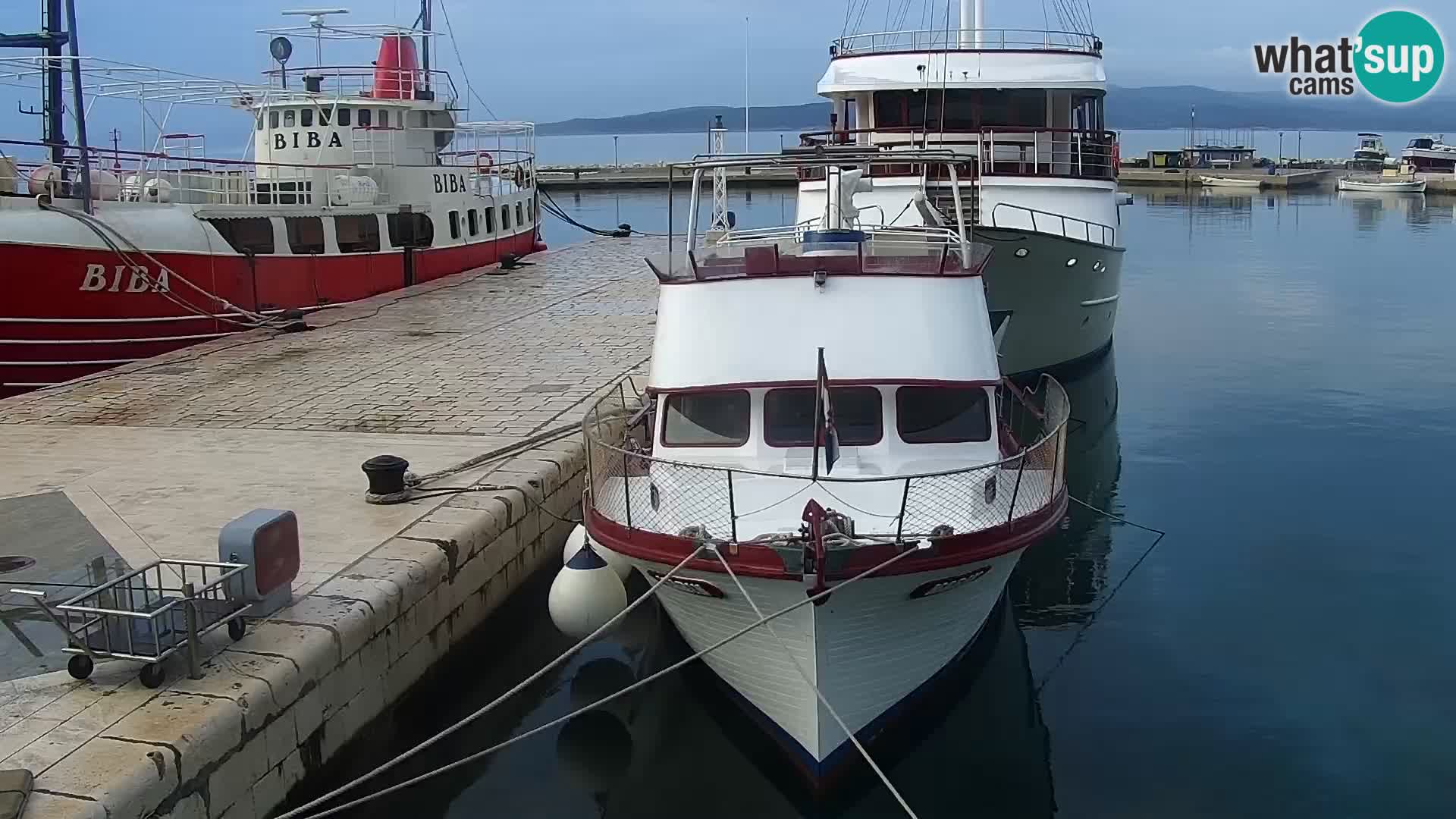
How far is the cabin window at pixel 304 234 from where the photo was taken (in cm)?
2320

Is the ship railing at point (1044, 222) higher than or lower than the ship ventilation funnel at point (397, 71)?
lower

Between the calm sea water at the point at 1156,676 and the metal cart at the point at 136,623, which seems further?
the calm sea water at the point at 1156,676

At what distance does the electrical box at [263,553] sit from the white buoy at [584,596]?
210 centimetres

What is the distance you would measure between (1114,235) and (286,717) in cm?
1931

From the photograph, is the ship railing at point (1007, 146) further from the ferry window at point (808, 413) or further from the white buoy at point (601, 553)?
the ferry window at point (808, 413)

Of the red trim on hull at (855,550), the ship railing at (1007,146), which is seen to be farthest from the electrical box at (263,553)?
the ship railing at (1007,146)

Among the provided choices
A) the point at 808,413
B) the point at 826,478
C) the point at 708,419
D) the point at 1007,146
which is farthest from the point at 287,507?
the point at 1007,146

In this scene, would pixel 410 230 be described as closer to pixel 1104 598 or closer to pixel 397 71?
pixel 397 71

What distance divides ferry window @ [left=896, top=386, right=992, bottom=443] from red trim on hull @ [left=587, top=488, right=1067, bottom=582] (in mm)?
818

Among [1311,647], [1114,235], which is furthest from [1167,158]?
[1311,647]

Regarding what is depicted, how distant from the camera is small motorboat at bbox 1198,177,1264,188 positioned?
77.4 m

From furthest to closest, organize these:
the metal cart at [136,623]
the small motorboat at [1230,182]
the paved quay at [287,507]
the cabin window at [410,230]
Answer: the small motorboat at [1230,182]
the cabin window at [410,230]
the metal cart at [136,623]
the paved quay at [287,507]

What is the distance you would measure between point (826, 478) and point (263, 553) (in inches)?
144

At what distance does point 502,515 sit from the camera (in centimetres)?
1116
